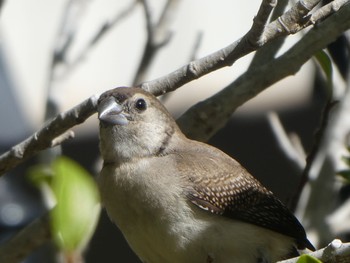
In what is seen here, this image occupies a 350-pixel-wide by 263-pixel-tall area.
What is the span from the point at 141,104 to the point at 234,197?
0.78 m

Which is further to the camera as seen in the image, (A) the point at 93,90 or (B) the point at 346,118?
(A) the point at 93,90

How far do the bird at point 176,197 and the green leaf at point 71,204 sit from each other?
2.21 metres

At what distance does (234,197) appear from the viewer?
19.0 ft

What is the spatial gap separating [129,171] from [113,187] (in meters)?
0.13

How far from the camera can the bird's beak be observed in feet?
19.0

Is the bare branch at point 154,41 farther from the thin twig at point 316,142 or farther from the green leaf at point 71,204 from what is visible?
the green leaf at point 71,204

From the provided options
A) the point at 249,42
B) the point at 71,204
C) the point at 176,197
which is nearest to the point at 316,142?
the point at 176,197

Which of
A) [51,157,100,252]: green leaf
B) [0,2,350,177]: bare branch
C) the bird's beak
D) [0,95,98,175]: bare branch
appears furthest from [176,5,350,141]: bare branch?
[51,157,100,252]: green leaf

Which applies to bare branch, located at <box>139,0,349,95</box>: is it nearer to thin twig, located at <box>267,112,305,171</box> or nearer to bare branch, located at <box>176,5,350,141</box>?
bare branch, located at <box>176,5,350,141</box>

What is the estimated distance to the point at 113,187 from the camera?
578 cm

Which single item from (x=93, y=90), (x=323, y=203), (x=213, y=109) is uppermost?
(x=213, y=109)

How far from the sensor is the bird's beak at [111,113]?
228 inches

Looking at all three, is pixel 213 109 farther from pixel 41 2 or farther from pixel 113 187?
pixel 41 2

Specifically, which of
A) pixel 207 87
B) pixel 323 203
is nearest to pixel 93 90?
pixel 207 87
